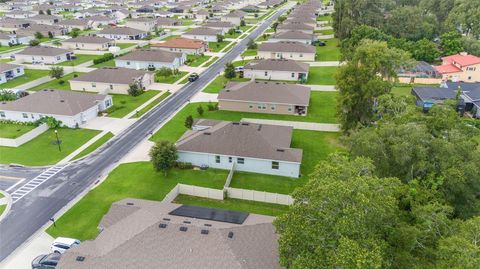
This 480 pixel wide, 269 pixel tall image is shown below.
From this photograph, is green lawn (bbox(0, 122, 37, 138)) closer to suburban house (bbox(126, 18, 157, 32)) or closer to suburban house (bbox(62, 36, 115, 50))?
suburban house (bbox(62, 36, 115, 50))

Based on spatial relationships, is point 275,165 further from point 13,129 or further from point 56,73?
point 56,73

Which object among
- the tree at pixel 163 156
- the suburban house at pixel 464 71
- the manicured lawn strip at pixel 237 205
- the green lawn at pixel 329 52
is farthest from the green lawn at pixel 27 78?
the suburban house at pixel 464 71

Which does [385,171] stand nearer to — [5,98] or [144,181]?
[144,181]

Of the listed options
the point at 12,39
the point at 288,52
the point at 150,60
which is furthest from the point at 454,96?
the point at 12,39

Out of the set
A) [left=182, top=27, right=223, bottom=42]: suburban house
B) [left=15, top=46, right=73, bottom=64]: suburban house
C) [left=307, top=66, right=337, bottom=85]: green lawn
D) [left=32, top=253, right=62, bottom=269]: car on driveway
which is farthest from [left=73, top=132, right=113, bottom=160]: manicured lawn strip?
[left=182, top=27, right=223, bottom=42]: suburban house

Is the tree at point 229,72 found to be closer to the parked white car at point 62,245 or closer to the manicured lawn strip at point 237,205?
the manicured lawn strip at point 237,205
